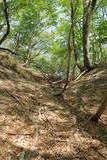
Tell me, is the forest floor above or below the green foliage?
below

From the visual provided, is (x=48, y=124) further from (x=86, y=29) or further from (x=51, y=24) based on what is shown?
(x=51, y=24)

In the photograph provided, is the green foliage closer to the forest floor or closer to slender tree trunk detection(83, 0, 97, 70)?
slender tree trunk detection(83, 0, 97, 70)

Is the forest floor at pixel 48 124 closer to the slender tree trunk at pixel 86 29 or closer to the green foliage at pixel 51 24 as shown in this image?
the slender tree trunk at pixel 86 29

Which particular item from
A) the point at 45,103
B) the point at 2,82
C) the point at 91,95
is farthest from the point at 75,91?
the point at 2,82

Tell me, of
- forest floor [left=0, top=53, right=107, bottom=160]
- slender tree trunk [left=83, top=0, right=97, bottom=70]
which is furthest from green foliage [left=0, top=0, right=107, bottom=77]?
forest floor [left=0, top=53, right=107, bottom=160]

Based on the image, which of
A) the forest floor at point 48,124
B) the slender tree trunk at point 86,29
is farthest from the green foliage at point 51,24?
the forest floor at point 48,124

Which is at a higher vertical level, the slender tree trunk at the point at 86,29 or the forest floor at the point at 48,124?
the slender tree trunk at the point at 86,29

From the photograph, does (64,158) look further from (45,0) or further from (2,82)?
(45,0)

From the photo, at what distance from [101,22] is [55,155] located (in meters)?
16.1

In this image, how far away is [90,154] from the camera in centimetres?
418

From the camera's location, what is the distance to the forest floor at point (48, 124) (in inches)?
154

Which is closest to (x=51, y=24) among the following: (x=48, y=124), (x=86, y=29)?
(x=86, y=29)

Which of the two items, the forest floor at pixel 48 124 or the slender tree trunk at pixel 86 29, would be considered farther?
the slender tree trunk at pixel 86 29

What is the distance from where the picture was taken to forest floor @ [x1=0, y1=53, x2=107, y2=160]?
154 inches
